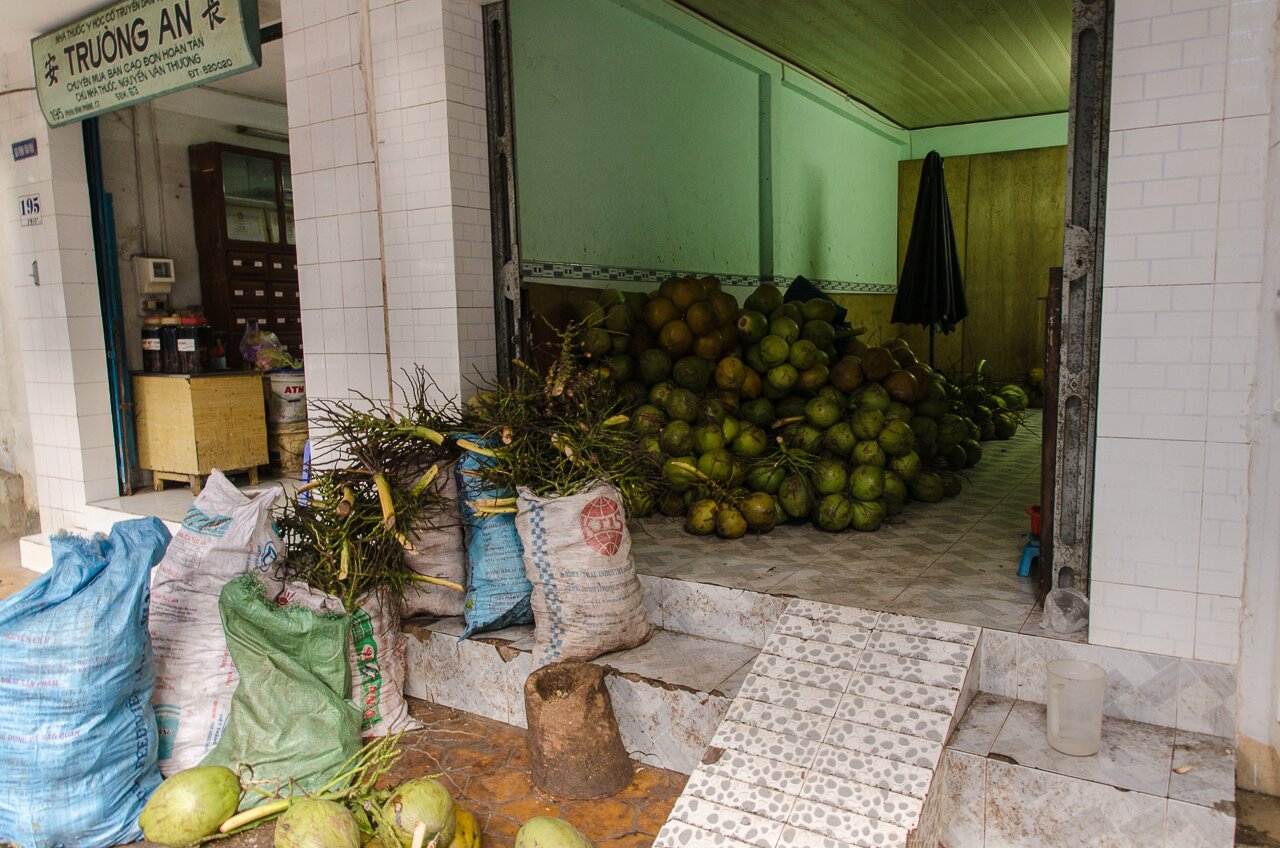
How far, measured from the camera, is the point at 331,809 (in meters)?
2.39

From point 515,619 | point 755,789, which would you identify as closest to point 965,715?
point 755,789

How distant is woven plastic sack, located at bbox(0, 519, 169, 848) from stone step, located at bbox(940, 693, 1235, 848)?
259 centimetres

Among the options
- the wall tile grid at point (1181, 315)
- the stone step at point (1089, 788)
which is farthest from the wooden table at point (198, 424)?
the wall tile grid at point (1181, 315)

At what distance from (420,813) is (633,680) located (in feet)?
3.13

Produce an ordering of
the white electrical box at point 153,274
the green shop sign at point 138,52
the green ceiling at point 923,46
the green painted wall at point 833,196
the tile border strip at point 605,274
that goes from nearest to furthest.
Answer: the green shop sign at point 138,52 → the tile border strip at point 605,274 → the green ceiling at point 923,46 → the white electrical box at point 153,274 → the green painted wall at point 833,196

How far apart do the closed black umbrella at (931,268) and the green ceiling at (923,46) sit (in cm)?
89

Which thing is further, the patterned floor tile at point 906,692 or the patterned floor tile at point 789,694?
the patterned floor tile at point 789,694

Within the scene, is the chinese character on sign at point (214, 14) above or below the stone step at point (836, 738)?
above

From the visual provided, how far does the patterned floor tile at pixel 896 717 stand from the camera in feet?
8.39

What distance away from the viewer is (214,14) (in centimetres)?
443

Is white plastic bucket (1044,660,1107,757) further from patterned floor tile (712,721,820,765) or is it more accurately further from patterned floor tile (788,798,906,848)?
patterned floor tile (712,721,820,765)

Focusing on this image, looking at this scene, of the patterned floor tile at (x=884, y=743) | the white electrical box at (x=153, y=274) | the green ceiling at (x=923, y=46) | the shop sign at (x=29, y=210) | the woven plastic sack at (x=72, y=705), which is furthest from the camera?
the white electrical box at (x=153, y=274)

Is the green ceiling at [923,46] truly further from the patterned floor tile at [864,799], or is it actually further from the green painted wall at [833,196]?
the patterned floor tile at [864,799]

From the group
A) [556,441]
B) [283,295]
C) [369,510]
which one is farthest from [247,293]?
[556,441]
